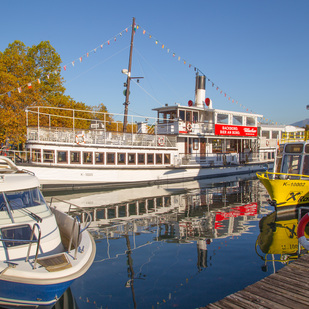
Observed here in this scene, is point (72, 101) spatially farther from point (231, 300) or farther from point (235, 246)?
point (231, 300)

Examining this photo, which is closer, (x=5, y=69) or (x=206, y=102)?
(x=5, y=69)

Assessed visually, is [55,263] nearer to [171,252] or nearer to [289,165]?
[171,252]

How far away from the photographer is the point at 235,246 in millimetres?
9898

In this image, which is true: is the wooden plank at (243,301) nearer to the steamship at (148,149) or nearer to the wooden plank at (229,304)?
the wooden plank at (229,304)

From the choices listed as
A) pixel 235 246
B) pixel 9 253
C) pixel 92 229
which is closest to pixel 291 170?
pixel 235 246

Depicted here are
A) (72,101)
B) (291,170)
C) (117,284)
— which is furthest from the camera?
(72,101)

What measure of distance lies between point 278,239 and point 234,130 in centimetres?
2159

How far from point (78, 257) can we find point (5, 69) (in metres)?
25.8

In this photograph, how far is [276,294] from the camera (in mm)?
5441

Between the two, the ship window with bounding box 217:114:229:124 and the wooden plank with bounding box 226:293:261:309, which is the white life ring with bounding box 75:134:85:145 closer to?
the ship window with bounding box 217:114:229:124

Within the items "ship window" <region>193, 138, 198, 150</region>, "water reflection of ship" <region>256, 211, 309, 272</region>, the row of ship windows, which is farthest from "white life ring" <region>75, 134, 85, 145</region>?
"water reflection of ship" <region>256, 211, 309, 272</region>

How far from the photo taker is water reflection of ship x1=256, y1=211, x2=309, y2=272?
8.86m

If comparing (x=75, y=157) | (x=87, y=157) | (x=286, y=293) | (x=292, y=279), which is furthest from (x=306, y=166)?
(x=75, y=157)

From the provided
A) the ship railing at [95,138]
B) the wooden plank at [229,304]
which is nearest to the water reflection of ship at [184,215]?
the wooden plank at [229,304]
